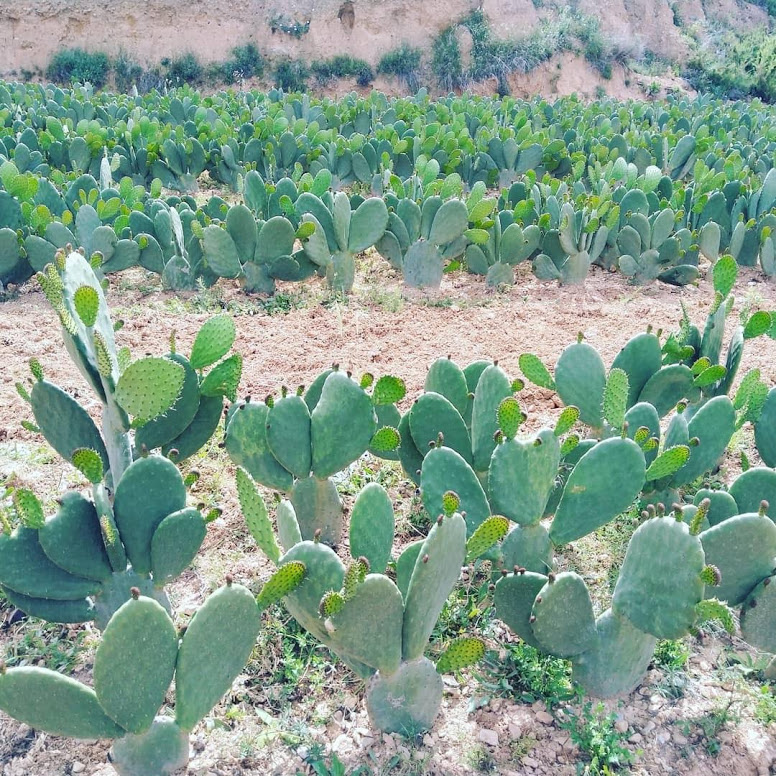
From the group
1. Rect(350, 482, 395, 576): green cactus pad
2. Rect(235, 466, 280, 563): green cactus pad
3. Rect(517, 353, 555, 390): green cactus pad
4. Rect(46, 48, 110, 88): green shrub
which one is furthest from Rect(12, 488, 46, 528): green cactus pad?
Rect(46, 48, 110, 88): green shrub

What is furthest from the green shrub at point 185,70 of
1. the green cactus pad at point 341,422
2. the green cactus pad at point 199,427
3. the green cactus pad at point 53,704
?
the green cactus pad at point 53,704

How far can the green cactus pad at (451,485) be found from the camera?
1.95m

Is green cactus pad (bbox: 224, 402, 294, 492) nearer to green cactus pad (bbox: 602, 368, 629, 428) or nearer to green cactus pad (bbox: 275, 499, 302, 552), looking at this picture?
green cactus pad (bbox: 275, 499, 302, 552)

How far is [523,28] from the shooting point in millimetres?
17859

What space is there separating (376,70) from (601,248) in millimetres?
13491

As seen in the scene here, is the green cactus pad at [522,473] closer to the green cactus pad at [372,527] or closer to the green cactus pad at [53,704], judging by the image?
the green cactus pad at [372,527]

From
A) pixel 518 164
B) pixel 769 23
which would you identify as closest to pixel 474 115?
pixel 518 164

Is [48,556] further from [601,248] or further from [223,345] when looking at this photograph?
[601,248]

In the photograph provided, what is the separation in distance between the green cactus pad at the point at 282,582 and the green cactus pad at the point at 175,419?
2.61ft

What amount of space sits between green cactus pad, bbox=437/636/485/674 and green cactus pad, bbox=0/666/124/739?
0.69 m

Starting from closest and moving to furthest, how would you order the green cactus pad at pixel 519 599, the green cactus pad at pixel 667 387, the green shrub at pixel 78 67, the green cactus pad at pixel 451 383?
1. the green cactus pad at pixel 519 599
2. the green cactus pad at pixel 451 383
3. the green cactus pad at pixel 667 387
4. the green shrub at pixel 78 67

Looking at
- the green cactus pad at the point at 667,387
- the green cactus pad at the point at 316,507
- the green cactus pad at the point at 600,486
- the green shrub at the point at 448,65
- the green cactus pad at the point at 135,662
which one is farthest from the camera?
the green shrub at the point at 448,65

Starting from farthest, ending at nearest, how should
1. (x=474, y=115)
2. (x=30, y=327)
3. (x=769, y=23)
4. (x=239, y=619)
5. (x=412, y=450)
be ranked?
(x=769, y=23)
(x=474, y=115)
(x=30, y=327)
(x=412, y=450)
(x=239, y=619)

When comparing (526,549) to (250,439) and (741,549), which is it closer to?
(741,549)
